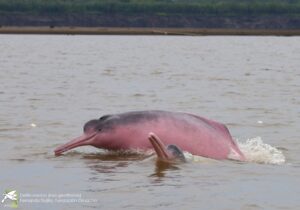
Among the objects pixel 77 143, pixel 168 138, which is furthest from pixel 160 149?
pixel 77 143

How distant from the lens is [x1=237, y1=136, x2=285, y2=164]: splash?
55.3ft

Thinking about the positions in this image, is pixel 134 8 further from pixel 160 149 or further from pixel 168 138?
pixel 160 149

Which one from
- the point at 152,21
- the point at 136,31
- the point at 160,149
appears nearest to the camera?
the point at 160,149

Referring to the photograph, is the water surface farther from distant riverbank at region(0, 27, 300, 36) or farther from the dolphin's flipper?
distant riverbank at region(0, 27, 300, 36)

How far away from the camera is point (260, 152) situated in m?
17.4

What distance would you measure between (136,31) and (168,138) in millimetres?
142316

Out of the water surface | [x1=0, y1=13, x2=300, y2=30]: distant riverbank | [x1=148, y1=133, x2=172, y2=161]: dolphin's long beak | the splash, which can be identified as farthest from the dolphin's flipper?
[x1=0, y1=13, x2=300, y2=30]: distant riverbank

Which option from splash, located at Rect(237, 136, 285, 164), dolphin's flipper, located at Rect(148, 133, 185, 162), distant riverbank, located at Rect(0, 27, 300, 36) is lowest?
splash, located at Rect(237, 136, 285, 164)

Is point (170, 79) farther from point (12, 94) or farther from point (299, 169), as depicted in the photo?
point (299, 169)

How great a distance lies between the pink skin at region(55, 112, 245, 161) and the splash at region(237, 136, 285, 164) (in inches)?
10.8

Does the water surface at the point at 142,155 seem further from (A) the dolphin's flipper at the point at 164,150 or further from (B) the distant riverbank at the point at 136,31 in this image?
(B) the distant riverbank at the point at 136,31

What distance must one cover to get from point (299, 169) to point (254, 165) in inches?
27.2

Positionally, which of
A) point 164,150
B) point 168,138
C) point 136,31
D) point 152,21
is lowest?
point 164,150

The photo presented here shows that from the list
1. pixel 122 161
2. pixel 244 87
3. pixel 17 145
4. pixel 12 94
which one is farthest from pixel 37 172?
pixel 244 87
